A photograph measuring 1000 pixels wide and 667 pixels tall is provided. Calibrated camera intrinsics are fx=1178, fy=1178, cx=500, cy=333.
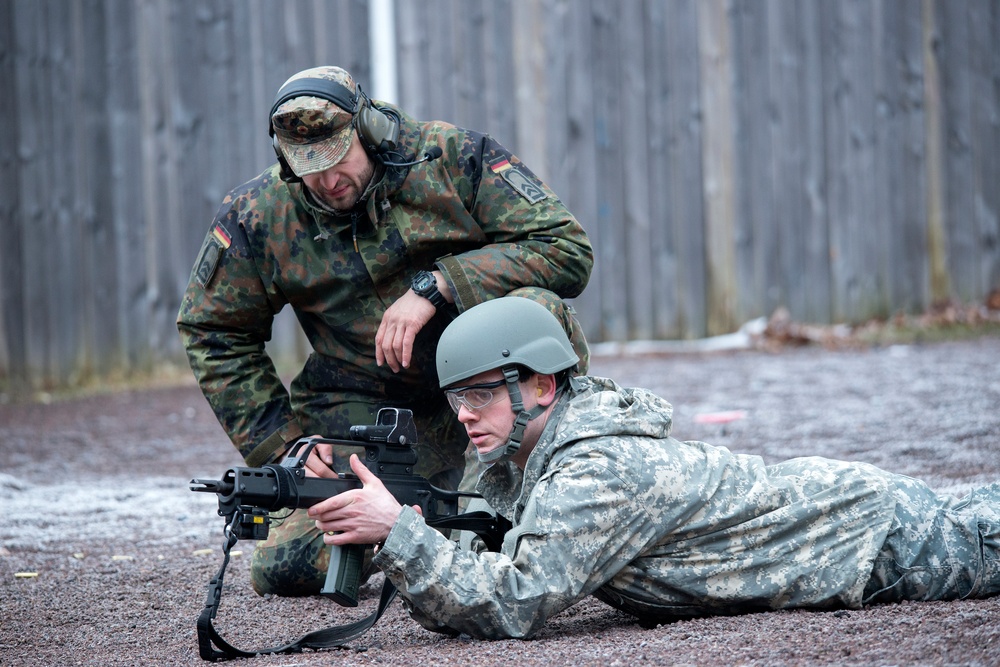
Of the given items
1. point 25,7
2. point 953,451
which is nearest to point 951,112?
point 953,451

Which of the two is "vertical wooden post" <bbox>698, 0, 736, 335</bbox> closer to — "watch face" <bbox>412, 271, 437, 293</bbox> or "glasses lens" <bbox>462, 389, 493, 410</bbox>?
"watch face" <bbox>412, 271, 437, 293</bbox>

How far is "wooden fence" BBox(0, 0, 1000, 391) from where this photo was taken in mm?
8391

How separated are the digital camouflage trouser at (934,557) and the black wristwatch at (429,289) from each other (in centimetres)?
160

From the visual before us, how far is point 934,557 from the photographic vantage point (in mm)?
3270

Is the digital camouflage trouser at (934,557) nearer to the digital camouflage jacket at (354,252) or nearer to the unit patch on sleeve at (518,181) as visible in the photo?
the digital camouflage jacket at (354,252)

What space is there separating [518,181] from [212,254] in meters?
1.13

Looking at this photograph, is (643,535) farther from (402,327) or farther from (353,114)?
(353,114)

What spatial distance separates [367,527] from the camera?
307 centimetres

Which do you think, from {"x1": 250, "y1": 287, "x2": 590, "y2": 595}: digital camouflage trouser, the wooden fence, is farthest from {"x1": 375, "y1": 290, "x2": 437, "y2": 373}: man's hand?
the wooden fence

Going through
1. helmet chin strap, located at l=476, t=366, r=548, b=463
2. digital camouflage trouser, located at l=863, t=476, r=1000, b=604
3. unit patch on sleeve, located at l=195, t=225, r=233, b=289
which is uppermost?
unit patch on sleeve, located at l=195, t=225, r=233, b=289

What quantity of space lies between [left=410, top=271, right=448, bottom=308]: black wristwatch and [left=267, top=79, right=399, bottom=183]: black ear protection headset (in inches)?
16.9

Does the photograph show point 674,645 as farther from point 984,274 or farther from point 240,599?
point 984,274

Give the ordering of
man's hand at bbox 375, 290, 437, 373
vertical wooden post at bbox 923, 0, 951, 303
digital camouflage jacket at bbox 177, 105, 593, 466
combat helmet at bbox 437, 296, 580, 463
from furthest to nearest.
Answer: vertical wooden post at bbox 923, 0, 951, 303, digital camouflage jacket at bbox 177, 105, 593, 466, man's hand at bbox 375, 290, 437, 373, combat helmet at bbox 437, 296, 580, 463

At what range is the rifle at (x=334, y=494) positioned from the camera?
3006 mm
